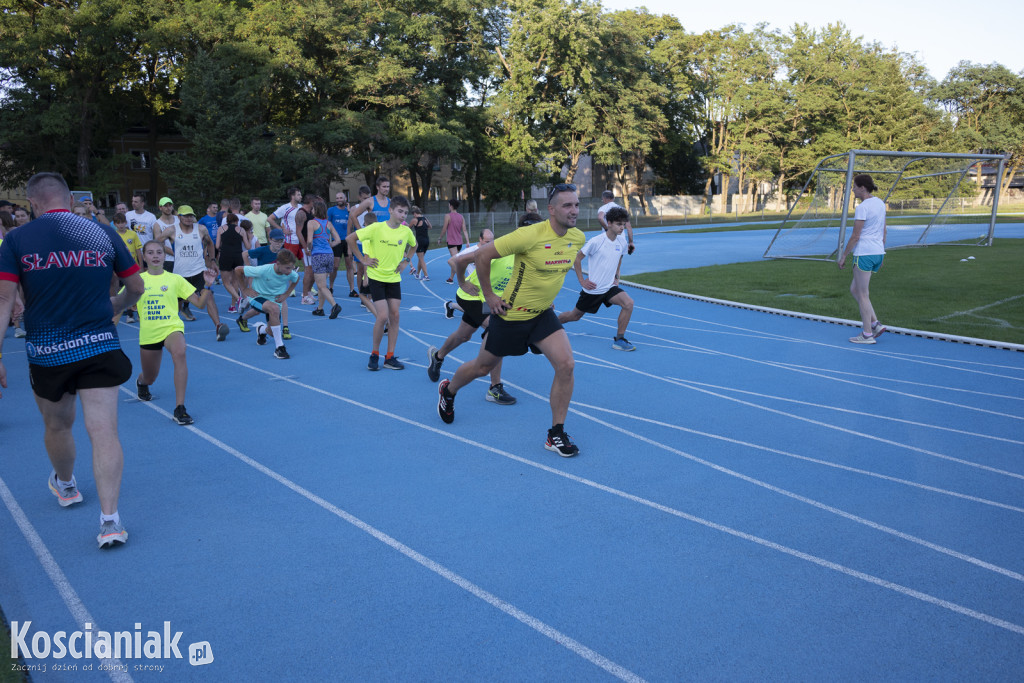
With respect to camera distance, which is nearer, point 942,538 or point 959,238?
point 942,538

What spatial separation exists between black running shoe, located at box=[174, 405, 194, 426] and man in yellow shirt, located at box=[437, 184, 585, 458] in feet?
10.1

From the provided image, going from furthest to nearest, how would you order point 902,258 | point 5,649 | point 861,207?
point 902,258 < point 861,207 < point 5,649

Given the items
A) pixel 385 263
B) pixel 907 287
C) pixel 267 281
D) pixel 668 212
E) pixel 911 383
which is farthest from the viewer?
pixel 668 212

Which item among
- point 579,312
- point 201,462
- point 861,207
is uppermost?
point 861,207

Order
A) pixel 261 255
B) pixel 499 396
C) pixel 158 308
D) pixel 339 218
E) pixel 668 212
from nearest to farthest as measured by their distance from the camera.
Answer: pixel 158 308
pixel 499 396
pixel 261 255
pixel 339 218
pixel 668 212

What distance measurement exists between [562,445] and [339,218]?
33.4 feet

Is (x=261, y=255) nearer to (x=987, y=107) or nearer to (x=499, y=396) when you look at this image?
(x=499, y=396)

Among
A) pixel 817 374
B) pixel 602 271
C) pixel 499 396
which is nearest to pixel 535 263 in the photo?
pixel 499 396

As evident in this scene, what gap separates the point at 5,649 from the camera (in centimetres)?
330

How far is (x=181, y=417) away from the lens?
22.4ft

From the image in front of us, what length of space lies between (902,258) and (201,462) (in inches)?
838

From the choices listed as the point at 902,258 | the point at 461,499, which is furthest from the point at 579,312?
the point at 902,258

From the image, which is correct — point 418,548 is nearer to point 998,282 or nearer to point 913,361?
point 913,361

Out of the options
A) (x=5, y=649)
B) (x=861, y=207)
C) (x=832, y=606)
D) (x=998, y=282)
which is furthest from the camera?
(x=998, y=282)
